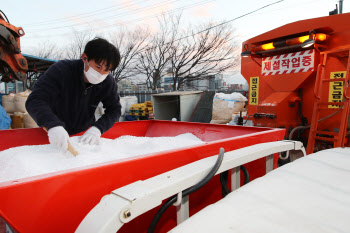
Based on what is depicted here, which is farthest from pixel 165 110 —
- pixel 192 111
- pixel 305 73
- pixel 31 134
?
pixel 31 134

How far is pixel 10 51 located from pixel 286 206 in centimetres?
483

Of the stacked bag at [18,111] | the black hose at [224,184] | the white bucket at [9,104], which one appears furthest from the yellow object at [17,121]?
the black hose at [224,184]

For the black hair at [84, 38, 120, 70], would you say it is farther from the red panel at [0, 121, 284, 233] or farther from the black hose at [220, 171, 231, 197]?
the black hose at [220, 171, 231, 197]

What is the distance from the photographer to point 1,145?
1.87 metres

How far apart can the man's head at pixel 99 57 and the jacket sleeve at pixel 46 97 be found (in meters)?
0.24

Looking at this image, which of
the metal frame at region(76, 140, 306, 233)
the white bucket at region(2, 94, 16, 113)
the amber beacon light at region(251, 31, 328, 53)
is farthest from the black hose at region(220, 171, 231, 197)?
the white bucket at region(2, 94, 16, 113)

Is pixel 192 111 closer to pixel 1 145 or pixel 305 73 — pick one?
pixel 305 73

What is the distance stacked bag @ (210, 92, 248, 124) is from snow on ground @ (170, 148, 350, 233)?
184 inches

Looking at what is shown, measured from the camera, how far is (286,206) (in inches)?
32.3

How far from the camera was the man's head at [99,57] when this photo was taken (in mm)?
1626

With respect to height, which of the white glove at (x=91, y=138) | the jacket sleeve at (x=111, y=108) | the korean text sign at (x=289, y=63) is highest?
the korean text sign at (x=289, y=63)

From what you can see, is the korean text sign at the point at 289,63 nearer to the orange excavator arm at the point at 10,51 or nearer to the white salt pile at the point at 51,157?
the white salt pile at the point at 51,157

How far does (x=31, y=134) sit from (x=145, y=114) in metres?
6.41

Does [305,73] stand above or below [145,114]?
above
